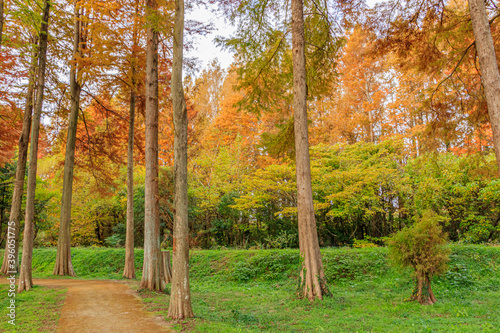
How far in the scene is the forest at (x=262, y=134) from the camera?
6.66 m

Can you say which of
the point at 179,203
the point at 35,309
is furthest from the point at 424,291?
the point at 35,309

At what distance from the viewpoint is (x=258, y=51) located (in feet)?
30.4

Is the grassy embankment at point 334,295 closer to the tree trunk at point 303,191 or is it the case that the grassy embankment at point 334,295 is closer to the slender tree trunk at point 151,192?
the tree trunk at point 303,191

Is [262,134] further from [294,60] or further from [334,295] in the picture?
[334,295]

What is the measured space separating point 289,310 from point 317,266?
1.22 m

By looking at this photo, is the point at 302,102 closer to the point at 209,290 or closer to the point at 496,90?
the point at 496,90

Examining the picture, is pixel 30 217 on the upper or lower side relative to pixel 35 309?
upper

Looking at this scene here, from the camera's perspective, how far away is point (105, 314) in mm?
5273

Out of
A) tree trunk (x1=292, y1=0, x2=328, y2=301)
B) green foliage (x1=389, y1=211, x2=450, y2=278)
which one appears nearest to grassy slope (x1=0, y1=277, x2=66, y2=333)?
tree trunk (x1=292, y1=0, x2=328, y2=301)

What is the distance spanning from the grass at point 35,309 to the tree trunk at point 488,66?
7.62 meters

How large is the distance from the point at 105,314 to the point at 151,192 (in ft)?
11.2

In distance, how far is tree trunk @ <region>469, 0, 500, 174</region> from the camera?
464 centimetres

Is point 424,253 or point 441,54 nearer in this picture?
point 424,253

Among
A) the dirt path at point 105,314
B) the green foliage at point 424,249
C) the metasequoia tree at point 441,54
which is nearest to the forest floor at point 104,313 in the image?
the dirt path at point 105,314
